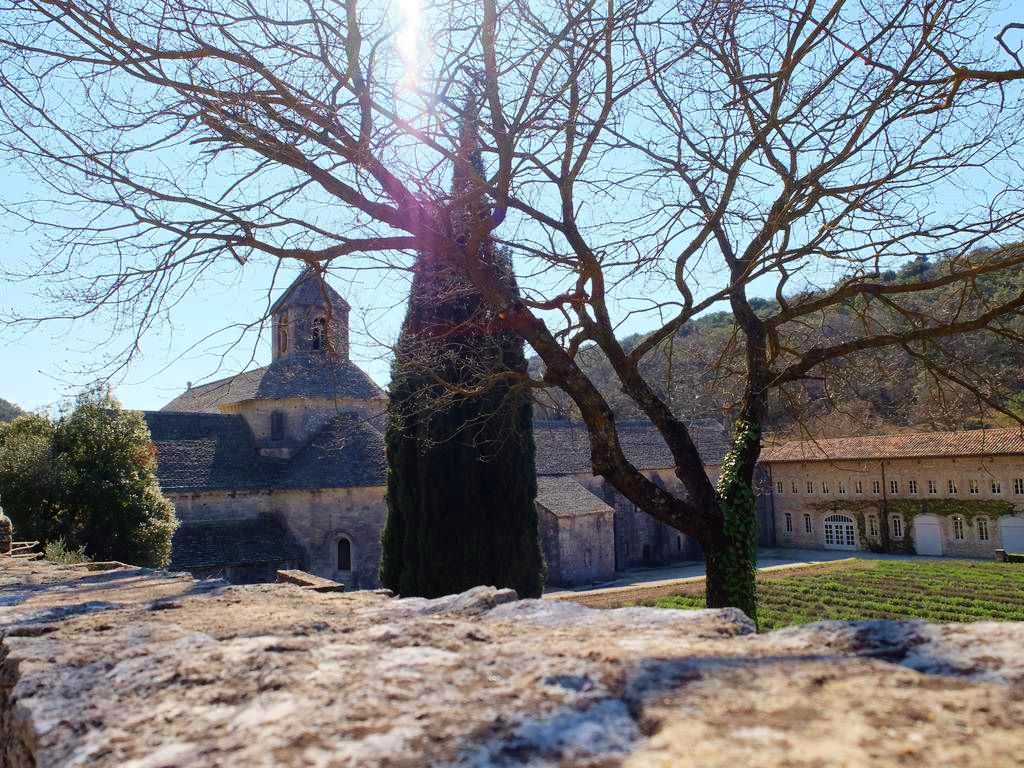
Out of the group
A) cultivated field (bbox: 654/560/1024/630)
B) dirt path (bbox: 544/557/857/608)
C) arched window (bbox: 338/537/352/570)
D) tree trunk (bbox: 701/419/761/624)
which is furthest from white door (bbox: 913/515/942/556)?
tree trunk (bbox: 701/419/761/624)

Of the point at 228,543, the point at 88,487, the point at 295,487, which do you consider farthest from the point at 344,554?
the point at 88,487

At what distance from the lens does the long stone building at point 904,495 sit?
33.0m

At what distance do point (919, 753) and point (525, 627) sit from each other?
1376mm

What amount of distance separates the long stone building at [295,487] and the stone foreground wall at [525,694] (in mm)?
19333

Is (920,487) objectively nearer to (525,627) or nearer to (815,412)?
(815,412)

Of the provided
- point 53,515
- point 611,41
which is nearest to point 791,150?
point 611,41

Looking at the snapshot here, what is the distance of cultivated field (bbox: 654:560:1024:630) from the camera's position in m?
18.7

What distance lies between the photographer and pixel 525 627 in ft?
8.17

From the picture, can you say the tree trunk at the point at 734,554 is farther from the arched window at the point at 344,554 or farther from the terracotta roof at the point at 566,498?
the terracotta roof at the point at 566,498

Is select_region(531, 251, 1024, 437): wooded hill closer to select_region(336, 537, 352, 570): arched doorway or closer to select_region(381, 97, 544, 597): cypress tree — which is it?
select_region(381, 97, 544, 597): cypress tree

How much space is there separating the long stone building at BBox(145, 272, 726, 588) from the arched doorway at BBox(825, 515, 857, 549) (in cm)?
1377

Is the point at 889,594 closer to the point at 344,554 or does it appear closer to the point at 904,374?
the point at 904,374

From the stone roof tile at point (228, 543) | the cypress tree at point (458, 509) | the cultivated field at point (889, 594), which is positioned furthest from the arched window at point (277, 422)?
the cultivated field at point (889, 594)

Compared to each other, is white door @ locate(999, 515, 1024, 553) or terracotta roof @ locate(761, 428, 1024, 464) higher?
terracotta roof @ locate(761, 428, 1024, 464)
